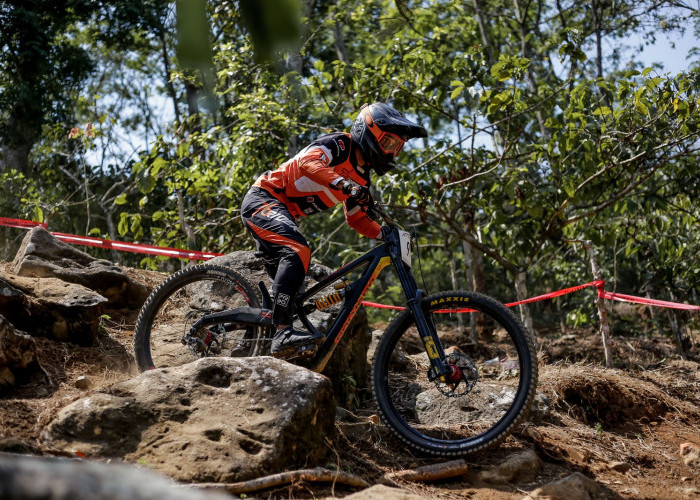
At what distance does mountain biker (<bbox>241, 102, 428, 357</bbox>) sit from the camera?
394cm

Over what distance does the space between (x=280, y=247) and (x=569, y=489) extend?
7.17ft

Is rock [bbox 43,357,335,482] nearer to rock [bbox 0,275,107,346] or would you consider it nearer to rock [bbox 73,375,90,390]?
rock [bbox 73,375,90,390]

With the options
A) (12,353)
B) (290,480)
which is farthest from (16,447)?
(290,480)

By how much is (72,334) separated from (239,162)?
3.71 m

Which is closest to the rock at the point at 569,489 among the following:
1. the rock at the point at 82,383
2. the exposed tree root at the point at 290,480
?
the exposed tree root at the point at 290,480

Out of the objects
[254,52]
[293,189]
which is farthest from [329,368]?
[254,52]

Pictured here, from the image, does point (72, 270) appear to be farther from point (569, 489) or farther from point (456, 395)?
point (569, 489)

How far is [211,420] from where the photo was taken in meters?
3.29

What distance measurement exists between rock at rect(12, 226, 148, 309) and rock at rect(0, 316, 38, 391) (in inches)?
73.0

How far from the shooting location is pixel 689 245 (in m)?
8.82

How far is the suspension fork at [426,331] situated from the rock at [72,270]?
3092 mm

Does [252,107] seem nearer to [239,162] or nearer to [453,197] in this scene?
[239,162]

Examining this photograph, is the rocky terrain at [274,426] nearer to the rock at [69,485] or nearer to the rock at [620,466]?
the rock at [620,466]

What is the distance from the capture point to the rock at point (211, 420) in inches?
120
